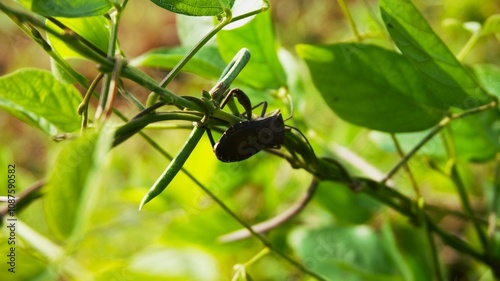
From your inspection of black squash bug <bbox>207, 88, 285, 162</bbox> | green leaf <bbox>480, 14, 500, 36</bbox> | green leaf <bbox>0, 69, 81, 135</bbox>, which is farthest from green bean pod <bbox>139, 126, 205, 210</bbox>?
green leaf <bbox>480, 14, 500, 36</bbox>

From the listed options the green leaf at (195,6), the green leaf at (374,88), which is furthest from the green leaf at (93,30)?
the green leaf at (374,88)

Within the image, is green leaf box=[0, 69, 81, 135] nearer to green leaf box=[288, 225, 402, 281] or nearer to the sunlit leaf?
the sunlit leaf

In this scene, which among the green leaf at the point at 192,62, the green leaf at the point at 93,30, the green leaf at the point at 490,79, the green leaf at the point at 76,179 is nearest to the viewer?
the green leaf at the point at 76,179

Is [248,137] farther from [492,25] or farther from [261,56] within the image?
[492,25]

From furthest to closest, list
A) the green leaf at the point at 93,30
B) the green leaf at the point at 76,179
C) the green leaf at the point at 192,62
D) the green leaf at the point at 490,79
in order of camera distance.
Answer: the green leaf at the point at 490,79, the green leaf at the point at 192,62, the green leaf at the point at 93,30, the green leaf at the point at 76,179

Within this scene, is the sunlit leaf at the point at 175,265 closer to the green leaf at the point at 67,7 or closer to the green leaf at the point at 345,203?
the green leaf at the point at 345,203

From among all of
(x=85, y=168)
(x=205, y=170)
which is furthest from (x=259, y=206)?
(x=85, y=168)
